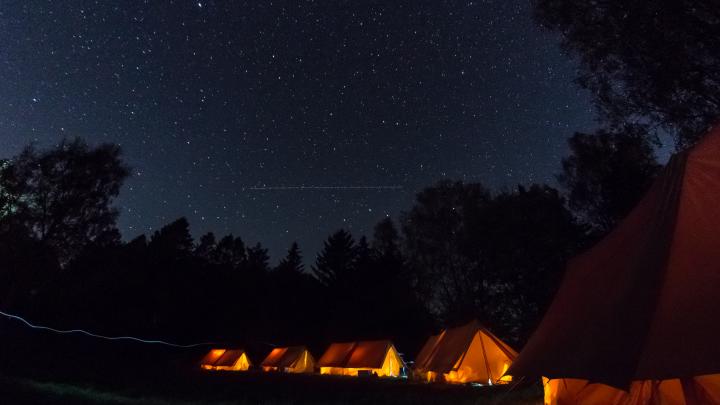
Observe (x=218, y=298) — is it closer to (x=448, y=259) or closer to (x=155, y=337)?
(x=155, y=337)

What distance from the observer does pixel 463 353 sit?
13734 millimetres

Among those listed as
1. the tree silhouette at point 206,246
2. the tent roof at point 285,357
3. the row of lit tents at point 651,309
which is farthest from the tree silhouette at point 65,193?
the tree silhouette at point 206,246

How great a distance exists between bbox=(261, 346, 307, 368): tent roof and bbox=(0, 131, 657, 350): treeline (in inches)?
403

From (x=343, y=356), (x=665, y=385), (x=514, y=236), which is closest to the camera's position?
(x=665, y=385)

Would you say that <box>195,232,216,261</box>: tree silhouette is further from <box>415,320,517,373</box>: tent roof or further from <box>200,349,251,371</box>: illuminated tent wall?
<box>415,320,517,373</box>: tent roof

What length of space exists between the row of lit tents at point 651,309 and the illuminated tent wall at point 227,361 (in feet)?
92.8

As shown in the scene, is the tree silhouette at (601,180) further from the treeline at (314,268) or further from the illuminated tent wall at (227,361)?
the illuminated tent wall at (227,361)

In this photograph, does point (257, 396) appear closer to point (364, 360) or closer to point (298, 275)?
point (364, 360)

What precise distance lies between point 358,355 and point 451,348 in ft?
25.1

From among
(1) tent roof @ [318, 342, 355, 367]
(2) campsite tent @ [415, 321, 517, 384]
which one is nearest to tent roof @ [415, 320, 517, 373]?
(2) campsite tent @ [415, 321, 517, 384]

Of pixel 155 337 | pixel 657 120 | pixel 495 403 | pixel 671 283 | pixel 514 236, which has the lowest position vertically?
pixel 495 403

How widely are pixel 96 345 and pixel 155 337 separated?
4.69 metres

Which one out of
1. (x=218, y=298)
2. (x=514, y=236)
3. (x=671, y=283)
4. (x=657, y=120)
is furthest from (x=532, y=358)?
(x=218, y=298)

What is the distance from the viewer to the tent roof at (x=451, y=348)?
13820mm
